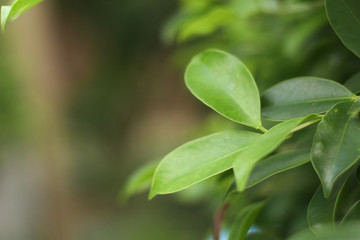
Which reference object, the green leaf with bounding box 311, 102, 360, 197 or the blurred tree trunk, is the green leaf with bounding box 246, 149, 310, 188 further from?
the blurred tree trunk

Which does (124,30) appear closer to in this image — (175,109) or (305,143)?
(175,109)

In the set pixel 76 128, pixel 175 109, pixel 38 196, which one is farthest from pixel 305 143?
pixel 175 109

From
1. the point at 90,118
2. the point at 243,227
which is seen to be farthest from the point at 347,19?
the point at 90,118

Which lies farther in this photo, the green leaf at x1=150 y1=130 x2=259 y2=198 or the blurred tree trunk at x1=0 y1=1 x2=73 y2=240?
the blurred tree trunk at x1=0 y1=1 x2=73 y2=240

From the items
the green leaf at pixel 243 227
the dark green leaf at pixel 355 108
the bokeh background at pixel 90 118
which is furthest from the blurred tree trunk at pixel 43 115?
the dark green leaf at pixel 355 108

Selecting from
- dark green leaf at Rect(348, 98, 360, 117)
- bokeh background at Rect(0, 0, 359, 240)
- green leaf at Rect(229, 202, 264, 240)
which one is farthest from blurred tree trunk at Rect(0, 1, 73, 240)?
dark green leaf at Rect(348, 98, 360, 117)

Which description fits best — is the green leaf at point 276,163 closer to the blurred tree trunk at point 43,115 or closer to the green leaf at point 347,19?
the green leaf at point 347,19

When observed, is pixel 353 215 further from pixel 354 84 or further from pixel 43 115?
pixel 43 115
